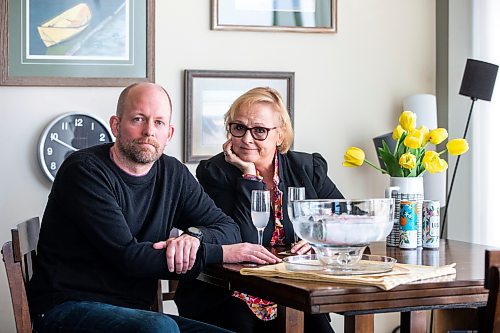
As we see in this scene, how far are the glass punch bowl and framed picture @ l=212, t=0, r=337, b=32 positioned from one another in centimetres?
180

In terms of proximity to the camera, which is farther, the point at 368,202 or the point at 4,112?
the point at 4,112

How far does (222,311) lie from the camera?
123 inches

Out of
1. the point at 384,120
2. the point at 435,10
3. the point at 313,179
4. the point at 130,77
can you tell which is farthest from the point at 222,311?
the point at 435,10

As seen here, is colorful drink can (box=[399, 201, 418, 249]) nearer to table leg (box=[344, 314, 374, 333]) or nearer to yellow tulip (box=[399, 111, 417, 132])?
yellow tulip (box=[399, 111, 417, 132])

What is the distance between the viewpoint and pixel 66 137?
399cm

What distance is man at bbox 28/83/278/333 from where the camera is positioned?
2729 millimetres

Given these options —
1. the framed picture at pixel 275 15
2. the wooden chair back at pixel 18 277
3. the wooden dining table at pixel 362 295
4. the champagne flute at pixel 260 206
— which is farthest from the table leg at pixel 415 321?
the framed picture at pixel 275 15

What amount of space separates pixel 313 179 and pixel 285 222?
0.84 feet

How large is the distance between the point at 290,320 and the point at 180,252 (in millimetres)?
411

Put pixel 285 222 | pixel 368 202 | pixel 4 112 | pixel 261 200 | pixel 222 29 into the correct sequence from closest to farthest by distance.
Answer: pixel 368 202
pixel 261 200
pixel 285 222
pixel 4 112
pixel 222 29

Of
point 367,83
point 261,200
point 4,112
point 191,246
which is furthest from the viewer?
point 367,83

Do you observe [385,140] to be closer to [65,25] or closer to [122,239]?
[65,25]

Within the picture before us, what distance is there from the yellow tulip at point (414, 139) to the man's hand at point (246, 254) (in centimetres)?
76

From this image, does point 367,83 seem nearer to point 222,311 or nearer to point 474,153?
point 474,153
